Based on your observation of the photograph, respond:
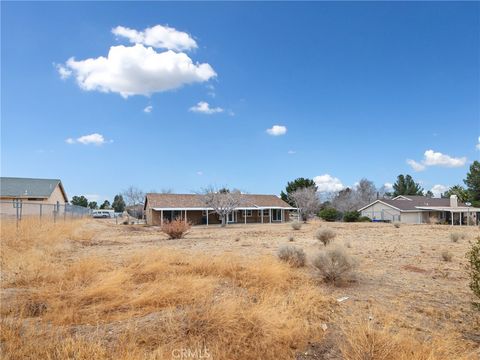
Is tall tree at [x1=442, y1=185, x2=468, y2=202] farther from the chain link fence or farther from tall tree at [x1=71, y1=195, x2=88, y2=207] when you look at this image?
tall tree at [x1=71, y1=195, x2=88, y2=207]

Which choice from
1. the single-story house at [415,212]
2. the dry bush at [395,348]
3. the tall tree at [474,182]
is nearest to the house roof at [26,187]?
the dry bush at [395,348]

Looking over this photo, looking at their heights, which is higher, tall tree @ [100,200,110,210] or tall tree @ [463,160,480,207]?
tall tree @ [463,160,480,207]

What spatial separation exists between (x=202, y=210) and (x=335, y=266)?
37173 millimetres

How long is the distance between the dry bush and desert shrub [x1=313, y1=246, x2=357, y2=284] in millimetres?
3262

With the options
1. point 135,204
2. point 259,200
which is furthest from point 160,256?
point 135,204

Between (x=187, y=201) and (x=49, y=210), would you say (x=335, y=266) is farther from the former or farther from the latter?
(x=187, y=201)

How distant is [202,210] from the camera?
44.0 metres

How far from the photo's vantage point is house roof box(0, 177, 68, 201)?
38.0 metres

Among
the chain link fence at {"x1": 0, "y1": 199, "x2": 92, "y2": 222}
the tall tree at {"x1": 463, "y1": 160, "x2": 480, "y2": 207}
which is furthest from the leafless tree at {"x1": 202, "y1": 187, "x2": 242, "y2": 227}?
the tall tree at {"x1": 463, "y1": 160, "x2": 480, "y2": 207}

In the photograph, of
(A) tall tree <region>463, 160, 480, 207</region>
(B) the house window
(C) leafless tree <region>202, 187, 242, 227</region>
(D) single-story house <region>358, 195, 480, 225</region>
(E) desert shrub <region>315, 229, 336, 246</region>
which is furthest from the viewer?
(A) tall tree <region>463, 160, 480, 207</region>

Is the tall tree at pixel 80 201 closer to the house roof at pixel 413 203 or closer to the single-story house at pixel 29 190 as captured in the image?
the single-story house at pixel 29 190

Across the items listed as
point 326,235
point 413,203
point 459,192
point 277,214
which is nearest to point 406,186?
point 459,192

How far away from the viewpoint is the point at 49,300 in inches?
221

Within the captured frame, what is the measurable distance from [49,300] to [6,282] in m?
2.21
